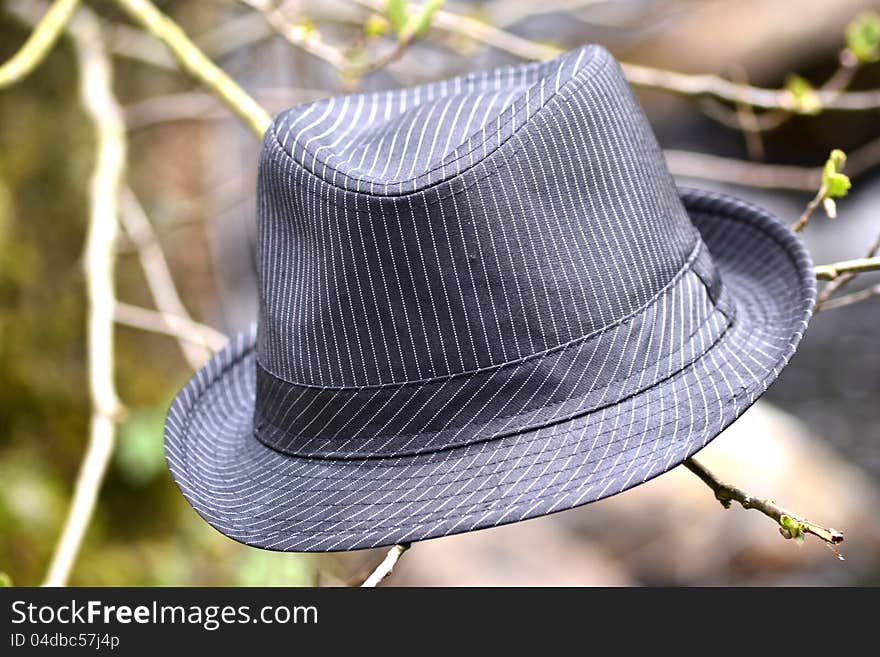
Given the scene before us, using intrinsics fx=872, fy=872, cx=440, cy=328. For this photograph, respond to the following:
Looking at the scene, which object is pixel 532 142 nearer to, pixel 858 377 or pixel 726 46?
pixel 858 377

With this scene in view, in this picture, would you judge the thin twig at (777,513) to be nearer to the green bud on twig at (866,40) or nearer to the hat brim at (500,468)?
the hat brim at (500,468)

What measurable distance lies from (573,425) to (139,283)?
7.81 feet

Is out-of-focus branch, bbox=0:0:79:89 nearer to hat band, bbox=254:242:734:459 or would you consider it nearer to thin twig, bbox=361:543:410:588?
hat band, bbox=254:242:734:459

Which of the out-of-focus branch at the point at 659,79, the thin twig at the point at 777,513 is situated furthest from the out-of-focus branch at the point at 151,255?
the thin twig at the point at 777,513

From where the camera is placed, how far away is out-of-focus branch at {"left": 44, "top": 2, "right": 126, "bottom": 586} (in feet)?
5.59

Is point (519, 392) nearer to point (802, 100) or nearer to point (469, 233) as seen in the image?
point (469, 233)

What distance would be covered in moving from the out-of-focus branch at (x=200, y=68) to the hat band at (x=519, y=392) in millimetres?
646

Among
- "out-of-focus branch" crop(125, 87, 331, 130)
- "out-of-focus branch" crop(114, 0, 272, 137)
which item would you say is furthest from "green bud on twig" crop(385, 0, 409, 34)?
"out-of-focus branch" crop(125, 87, 331, 130)

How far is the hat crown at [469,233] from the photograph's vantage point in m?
0.95

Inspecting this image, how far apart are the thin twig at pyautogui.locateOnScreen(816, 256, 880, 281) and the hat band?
0.72 feet

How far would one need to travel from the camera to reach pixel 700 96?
1990 millimetres

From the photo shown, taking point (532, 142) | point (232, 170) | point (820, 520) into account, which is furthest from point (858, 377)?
point (532, 142)

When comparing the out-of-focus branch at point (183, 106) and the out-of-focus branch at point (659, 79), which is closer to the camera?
the out-of-focus branch at point (659, 79)

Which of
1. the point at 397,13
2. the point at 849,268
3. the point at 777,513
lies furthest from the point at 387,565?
the point at 397,13
